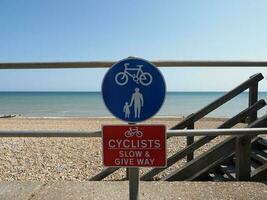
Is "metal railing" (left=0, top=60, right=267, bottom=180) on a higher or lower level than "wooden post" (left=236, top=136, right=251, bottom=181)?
higher

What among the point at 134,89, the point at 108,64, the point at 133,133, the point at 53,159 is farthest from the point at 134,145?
the point at 53,159

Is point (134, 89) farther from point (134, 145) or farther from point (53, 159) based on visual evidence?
point (53, 159)

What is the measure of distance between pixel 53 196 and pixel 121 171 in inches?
178

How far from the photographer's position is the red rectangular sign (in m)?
2.71

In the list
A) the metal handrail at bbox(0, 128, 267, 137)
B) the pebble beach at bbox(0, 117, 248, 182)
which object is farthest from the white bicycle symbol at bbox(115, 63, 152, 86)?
the pebble beach at bbox(0, 117, 248, 182)

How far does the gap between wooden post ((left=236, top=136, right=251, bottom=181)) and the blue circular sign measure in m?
1.52

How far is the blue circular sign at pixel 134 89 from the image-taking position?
8.62ft

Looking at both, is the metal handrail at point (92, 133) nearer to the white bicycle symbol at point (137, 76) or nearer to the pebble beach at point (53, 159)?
the white bicycle symbol at point (137, 76)

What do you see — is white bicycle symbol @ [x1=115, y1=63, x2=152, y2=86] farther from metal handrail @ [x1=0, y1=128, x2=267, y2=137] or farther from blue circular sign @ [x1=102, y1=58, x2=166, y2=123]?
metal handrail @ [x1=0, y1=128, x2=267, y2=137]

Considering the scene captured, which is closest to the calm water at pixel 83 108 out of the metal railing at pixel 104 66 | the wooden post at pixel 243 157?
the wooden post at pixel 243 157

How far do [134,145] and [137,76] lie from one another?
17.9 inches

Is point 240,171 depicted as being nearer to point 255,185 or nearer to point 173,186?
point 255,185

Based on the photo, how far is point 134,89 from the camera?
263 cm

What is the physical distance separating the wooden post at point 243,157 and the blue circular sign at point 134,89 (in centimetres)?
152
